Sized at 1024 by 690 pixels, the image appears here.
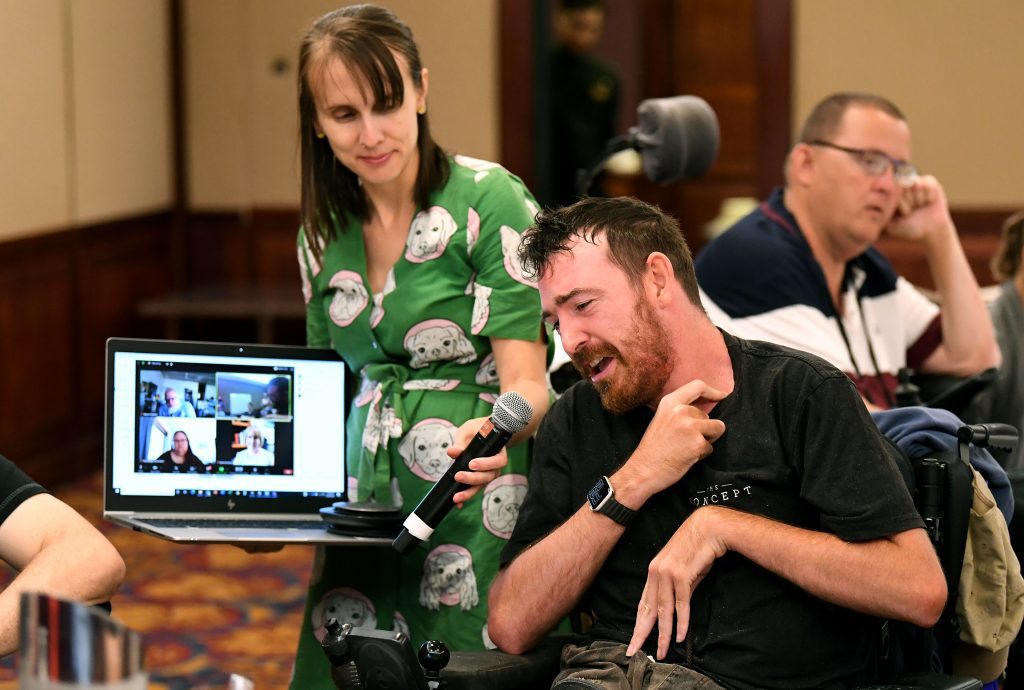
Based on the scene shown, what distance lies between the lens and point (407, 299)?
7.69ft

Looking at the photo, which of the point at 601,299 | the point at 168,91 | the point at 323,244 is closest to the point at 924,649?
the point at 601,299

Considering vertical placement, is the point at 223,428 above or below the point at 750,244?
below

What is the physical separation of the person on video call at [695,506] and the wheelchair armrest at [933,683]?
0.07m

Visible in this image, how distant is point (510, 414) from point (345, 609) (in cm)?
61

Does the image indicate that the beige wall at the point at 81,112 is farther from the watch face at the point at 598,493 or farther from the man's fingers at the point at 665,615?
the man's fingers at the point at 665,615

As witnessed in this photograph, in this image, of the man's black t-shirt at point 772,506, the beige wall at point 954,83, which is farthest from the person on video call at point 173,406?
the beige wall at point 954,83

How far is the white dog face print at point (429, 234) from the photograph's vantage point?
2340 millimetres

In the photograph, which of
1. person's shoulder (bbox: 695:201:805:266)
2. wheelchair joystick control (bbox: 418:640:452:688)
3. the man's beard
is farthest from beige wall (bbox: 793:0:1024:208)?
wheelchair joystick control (bbox: 418:640:452:688)

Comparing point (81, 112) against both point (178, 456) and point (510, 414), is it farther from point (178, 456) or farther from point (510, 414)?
point (510, 414)

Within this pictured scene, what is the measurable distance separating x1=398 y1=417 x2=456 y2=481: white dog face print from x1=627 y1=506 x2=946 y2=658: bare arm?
49cm

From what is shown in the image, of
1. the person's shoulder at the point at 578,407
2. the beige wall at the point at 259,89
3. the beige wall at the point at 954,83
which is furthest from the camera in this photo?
the beige wall at the point at 954,83

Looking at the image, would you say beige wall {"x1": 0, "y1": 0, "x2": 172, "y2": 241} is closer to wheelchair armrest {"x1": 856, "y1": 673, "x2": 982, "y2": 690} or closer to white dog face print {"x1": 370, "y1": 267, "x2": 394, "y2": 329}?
white dog face print {"x1": 370, "y1": 267, "x2": 394, "y2": 329}

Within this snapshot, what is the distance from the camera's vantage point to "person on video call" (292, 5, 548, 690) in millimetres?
2293

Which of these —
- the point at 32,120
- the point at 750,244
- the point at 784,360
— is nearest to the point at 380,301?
the point at 784,360
